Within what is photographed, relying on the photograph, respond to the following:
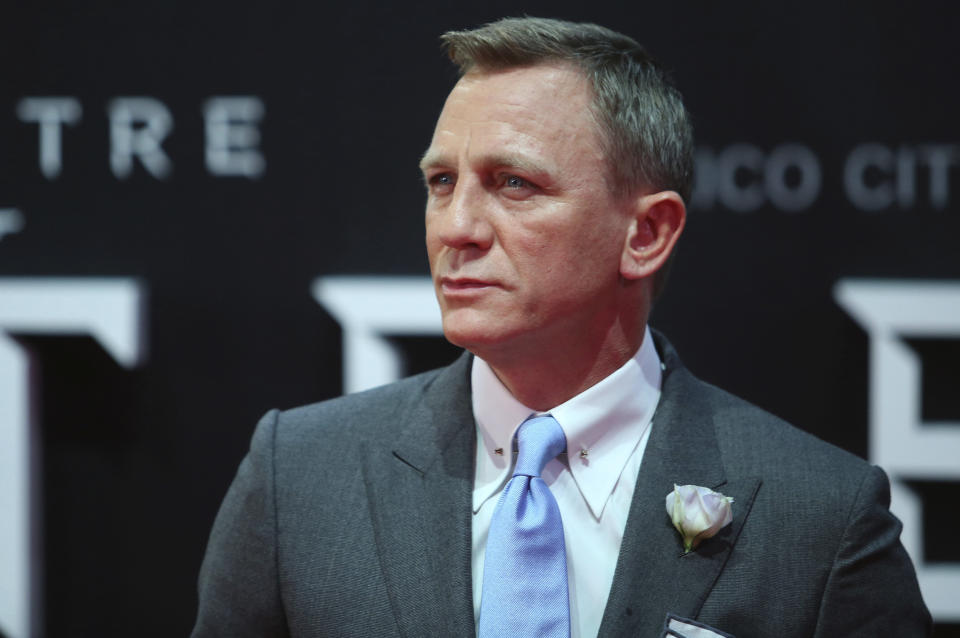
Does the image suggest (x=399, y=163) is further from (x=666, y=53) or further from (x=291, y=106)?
(x=666, y=53)

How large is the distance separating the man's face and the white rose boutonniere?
315 millimetres

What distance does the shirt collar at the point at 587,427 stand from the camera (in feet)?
5.58

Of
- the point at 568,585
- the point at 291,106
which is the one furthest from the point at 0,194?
the point at 568,585

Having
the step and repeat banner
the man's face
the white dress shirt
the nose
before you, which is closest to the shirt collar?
the white dress shirt

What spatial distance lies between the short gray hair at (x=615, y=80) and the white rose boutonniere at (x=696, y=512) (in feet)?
1.66

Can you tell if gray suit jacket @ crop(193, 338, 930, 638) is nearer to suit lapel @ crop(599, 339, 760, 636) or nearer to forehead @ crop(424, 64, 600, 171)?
suit lapel @ crop(599, 339, 760, 636)

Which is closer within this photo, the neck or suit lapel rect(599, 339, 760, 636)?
suit lapel rect(599, 339, 760, 636)

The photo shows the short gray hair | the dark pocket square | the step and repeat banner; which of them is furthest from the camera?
the step and repeat banner

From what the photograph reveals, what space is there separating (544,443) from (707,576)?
12.8 inches

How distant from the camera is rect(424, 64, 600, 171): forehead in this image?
1.65 m

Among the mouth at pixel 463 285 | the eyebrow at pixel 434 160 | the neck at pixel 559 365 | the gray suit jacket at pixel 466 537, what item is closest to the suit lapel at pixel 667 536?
the gray suit jacket at pixel 466 537

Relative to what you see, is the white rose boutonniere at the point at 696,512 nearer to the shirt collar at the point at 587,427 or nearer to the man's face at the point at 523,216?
the shirt collar at the point at 587,427

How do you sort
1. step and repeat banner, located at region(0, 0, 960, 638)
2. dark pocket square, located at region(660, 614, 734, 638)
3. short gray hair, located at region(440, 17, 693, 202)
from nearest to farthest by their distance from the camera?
dark pocket square, located at region(660, 614, 734, 638)
short gray hair, located at region(440, 17, 693, 202)
step and repeat banner, located at region(0, 0, 960, 638)

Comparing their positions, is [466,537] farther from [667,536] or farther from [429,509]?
[667,536]
